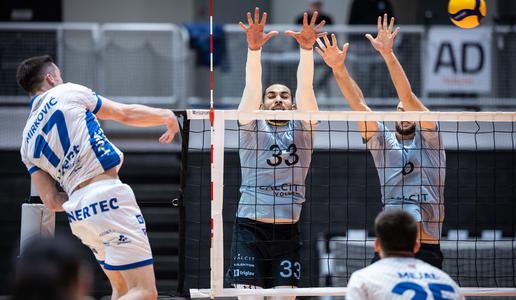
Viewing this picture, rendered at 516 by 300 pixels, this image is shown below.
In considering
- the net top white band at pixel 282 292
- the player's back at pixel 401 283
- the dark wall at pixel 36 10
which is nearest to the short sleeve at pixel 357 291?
the player's back at pixel 401 283

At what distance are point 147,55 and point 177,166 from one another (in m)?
1.55

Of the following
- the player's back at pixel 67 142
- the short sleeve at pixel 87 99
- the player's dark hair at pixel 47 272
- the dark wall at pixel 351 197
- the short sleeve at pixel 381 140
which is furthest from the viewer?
the dark wall at pixel 351 197

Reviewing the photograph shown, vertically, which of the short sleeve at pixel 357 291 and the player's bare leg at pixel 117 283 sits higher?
the short sleeve at pixel 357 291

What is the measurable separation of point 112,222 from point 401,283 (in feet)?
6.74

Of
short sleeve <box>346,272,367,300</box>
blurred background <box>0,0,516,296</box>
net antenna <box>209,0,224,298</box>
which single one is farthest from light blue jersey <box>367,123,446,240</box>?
blurred background <box>0,0,516,296</box>

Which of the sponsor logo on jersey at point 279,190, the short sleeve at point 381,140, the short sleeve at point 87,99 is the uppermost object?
the short sleeve at point 87,99

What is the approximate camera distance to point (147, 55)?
11.6 metres

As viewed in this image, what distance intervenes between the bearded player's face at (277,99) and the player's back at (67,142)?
1.50 m

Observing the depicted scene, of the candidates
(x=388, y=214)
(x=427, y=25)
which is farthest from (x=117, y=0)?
(x=388, y=214)

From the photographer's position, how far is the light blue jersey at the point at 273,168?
21.5 feet

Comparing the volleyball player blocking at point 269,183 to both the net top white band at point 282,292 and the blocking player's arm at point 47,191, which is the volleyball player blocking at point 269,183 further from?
the blocking player's arm at point 47,191

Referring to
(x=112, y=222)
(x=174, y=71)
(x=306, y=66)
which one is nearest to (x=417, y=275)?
(x=112, y=222)

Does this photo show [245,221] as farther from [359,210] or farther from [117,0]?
[117,0]

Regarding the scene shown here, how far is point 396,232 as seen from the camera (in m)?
4.48
